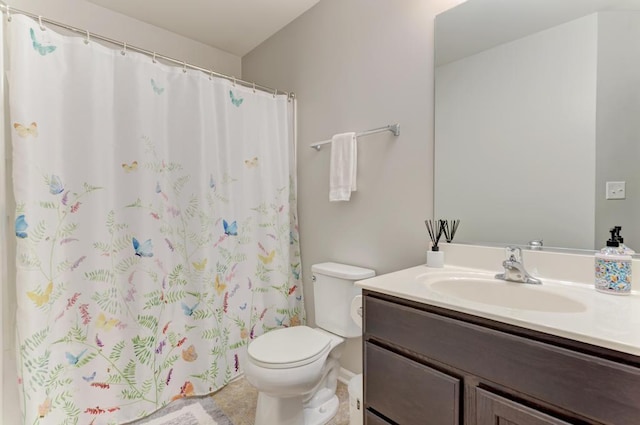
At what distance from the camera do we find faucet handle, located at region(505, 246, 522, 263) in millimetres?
1116

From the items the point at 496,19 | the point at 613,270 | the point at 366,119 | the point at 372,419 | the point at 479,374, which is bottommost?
the point at 372,419

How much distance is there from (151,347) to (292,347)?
2.60 ft

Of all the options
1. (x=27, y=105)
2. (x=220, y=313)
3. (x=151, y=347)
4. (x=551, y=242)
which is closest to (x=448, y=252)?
(x=551, y=242)

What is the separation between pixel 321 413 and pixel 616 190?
1.61 meters

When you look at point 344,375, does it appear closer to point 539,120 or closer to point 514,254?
point 514,254

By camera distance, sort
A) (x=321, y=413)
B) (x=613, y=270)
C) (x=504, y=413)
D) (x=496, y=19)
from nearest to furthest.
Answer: (x=504, y=413), (x=613, y=270), (x=496, y=19), (x=321, y=413)

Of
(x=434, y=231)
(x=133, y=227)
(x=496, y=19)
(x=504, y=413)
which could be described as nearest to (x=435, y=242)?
(x=434, y=231)

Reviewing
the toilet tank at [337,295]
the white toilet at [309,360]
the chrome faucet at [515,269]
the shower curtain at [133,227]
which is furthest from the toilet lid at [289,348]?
the chrome faucet at [515,269]

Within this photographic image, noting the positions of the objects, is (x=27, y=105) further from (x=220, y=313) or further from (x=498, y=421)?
(x=498, y=421)

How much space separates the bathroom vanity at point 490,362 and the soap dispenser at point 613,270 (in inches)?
1.5

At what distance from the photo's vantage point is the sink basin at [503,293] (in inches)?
38.1

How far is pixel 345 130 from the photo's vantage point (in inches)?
73.3

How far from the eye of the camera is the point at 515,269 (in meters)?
1.11

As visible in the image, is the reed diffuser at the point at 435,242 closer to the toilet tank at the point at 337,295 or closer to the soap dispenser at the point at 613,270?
the toilet tank at the point at 337,295
